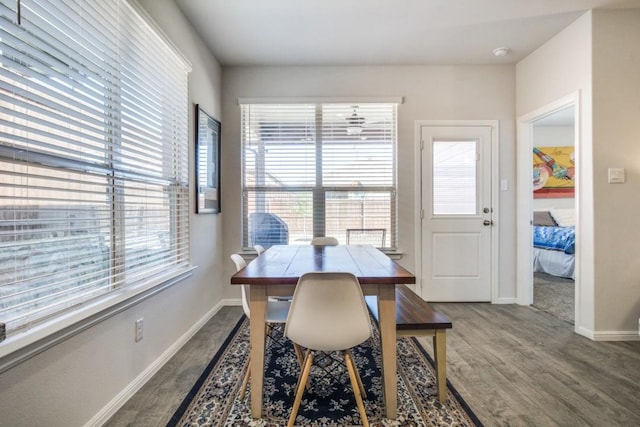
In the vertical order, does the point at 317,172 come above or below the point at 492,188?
above

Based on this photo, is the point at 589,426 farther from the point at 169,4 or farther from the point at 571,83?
the point at 169,4

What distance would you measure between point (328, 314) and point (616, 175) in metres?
2.76

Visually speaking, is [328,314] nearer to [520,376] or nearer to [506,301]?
[520,376]

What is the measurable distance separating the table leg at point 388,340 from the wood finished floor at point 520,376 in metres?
0.49

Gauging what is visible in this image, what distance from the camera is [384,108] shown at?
3.45 metres

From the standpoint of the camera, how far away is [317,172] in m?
3.47

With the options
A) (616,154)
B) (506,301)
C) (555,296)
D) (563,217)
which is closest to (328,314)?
(616,154)

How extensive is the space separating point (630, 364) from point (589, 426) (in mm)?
1009

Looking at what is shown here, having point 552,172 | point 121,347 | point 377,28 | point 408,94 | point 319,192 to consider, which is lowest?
point 121,347

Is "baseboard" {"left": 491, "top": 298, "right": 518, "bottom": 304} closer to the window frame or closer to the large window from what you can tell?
the large window

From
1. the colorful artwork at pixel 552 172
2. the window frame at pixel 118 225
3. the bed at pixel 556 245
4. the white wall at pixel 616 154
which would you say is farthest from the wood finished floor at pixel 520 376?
the colorful artwork at pixel 552 172

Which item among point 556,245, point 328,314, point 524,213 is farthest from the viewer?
point 556,245

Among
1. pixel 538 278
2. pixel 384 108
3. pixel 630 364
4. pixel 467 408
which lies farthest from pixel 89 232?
pixel 538 278

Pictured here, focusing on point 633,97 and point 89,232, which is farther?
point 633,97
